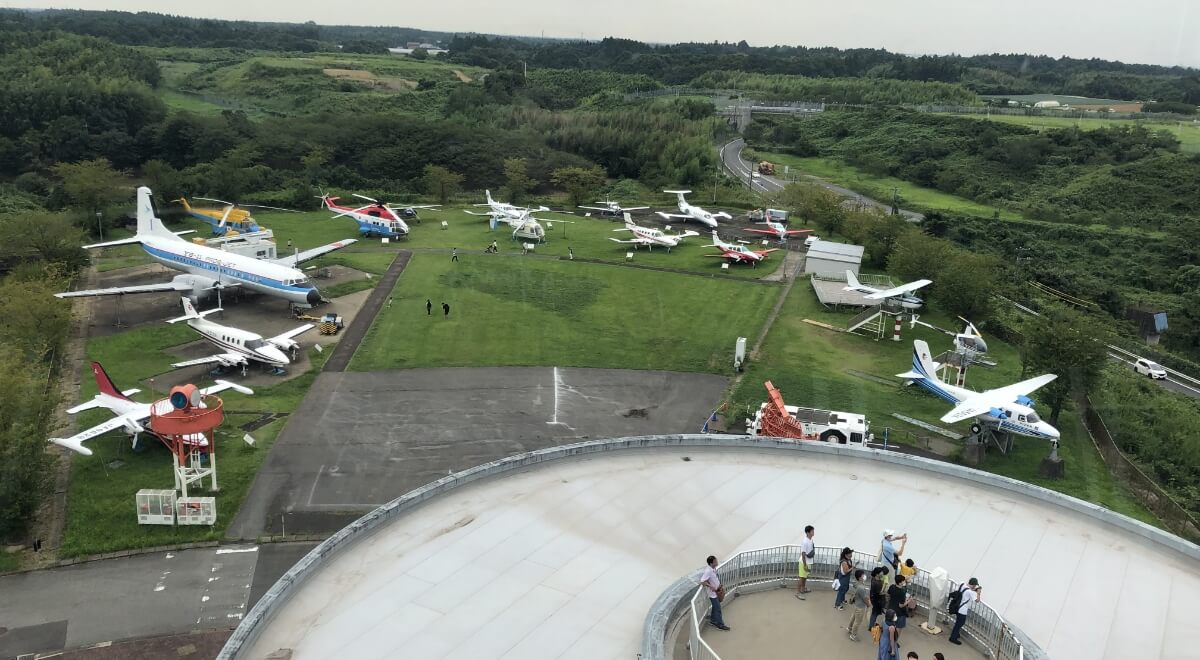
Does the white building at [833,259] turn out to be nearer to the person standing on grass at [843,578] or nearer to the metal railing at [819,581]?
the metal railing at [819,581]

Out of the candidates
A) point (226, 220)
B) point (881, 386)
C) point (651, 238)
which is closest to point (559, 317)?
point (651, 238)

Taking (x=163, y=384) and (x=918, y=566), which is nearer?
(x=918, y=566)

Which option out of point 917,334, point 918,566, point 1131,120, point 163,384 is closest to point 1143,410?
point 917,334

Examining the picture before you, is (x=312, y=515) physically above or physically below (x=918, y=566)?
below

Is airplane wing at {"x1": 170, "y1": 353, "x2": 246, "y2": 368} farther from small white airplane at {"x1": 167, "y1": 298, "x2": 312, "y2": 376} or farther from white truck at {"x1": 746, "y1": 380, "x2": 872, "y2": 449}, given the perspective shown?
white truck at {"x1": 746, "y1": 380, "x2": 872, "y2": 449}

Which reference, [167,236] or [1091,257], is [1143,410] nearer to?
[1091,257]

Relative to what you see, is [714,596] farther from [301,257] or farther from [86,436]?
[301,257]

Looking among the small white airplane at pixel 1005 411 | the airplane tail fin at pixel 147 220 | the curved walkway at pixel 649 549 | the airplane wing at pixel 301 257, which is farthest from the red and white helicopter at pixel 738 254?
the curved walkway at pixel 649 549
